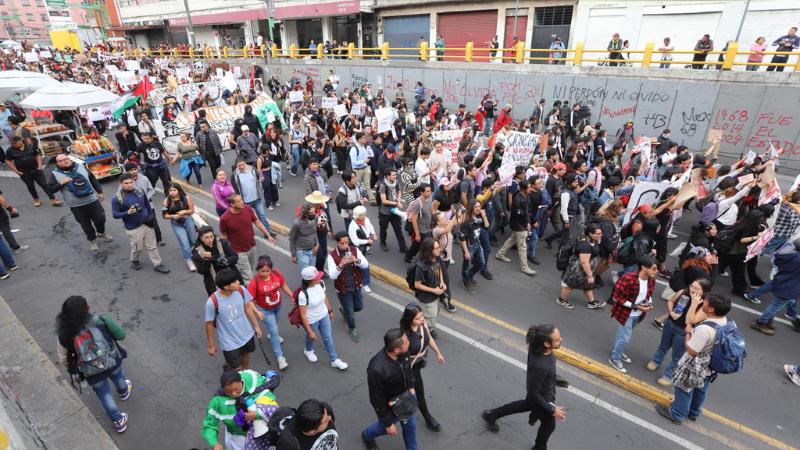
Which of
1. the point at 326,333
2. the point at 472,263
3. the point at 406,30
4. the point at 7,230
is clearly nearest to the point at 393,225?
the point at 472,263

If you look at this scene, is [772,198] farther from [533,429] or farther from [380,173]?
[380,173]

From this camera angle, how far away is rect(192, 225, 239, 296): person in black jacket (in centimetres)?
555

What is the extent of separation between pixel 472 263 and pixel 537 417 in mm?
3454

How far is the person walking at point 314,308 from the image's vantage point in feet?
16.2

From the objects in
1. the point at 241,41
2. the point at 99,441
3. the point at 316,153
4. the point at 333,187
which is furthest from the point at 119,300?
the point at 241,41

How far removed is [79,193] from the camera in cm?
789

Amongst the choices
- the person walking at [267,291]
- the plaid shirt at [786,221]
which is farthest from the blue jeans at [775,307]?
the person walking at [267,291]

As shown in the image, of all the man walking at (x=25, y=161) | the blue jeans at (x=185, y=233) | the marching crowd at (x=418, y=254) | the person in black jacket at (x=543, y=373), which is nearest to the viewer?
the person in black jacket at (x=543, y=373)

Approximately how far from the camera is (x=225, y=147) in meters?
15.3

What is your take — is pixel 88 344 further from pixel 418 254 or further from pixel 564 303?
pixel 564 303

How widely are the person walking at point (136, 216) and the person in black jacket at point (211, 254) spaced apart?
250cm

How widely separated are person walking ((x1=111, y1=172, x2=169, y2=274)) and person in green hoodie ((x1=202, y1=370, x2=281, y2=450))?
512 cm

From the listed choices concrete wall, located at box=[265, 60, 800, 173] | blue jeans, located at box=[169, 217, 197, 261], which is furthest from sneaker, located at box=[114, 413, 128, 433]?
concrete wall, located at box=[265, 60, 800, 173]

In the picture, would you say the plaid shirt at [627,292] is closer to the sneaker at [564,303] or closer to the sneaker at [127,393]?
the sneaker at [564,303]
